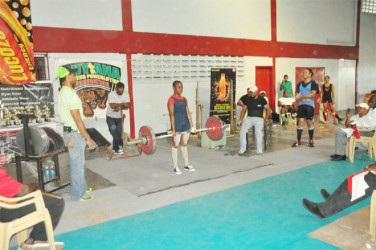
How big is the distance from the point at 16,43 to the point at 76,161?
385 centimetres

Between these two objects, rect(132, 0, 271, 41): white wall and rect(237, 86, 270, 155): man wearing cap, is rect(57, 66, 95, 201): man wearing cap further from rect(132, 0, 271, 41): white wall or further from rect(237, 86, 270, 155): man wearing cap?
rect(132, 0, 271, 41): white wall

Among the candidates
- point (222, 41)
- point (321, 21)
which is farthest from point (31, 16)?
point (321, 21)

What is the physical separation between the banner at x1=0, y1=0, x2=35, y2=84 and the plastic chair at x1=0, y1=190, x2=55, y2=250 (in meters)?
4.72

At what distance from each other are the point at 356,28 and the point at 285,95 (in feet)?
19.3

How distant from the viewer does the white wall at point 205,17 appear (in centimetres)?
869

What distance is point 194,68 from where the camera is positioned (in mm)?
9672

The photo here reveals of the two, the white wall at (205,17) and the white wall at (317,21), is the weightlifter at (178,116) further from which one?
the white wall at (317,21)

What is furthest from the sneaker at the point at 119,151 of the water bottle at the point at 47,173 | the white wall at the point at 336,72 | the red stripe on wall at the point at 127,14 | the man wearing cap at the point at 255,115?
the white wall at the point at 336,72

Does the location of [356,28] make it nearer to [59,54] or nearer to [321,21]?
[321,21]

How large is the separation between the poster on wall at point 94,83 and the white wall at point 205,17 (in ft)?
4.46

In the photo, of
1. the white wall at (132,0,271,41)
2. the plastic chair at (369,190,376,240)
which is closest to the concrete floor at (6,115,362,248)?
the plastic chair at (369,190,376,240)

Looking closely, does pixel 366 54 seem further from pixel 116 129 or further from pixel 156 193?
pixel 156 193

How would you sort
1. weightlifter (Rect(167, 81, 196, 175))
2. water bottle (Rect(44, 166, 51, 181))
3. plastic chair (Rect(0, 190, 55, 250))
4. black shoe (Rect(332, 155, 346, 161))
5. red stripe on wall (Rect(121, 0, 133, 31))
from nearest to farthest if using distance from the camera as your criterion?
plastic chair (Rect(0, 190, 55, 250)), weightlifter (Rect(167, 81, 196, 175)), water bottle (Rect(44, 166, 51, 181)), black shoe (Rect(332, 155, 346, 161)), red stripe on wall (Rect(121, 0, 133, 31))

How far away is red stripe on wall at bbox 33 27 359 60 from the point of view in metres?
7.33
